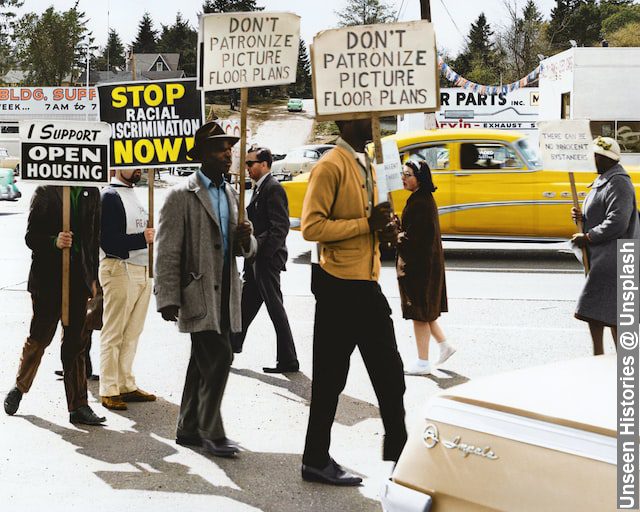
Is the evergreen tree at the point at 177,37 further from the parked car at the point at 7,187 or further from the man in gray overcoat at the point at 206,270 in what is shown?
the man in gray overcoat at the point at 206,270

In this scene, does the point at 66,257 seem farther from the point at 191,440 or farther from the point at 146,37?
the point at 146,37

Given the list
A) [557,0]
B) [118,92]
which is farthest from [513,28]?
[118,92]

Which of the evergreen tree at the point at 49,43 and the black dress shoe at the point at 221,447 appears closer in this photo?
the black dress shoe at the point at 221,447

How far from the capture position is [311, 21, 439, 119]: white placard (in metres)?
5.70

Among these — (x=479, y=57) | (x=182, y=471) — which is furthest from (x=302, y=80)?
(x=182, y=471)

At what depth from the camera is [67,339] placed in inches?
262

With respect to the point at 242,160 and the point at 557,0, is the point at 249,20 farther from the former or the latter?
the point at 557,0

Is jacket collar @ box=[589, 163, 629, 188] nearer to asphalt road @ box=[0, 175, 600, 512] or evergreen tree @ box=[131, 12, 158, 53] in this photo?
asphalt road @ box=[0, 175, 600, 512]

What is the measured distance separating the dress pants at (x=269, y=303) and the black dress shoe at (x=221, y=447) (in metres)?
2.28

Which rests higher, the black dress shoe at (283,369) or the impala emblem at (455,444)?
the impala emblem at (455,444)

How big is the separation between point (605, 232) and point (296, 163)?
3358 centimetres

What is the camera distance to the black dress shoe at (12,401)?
6.83m

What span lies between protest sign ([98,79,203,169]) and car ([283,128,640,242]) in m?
7.56

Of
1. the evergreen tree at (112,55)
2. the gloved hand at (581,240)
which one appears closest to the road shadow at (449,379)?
the gloved hand at (581,240)
